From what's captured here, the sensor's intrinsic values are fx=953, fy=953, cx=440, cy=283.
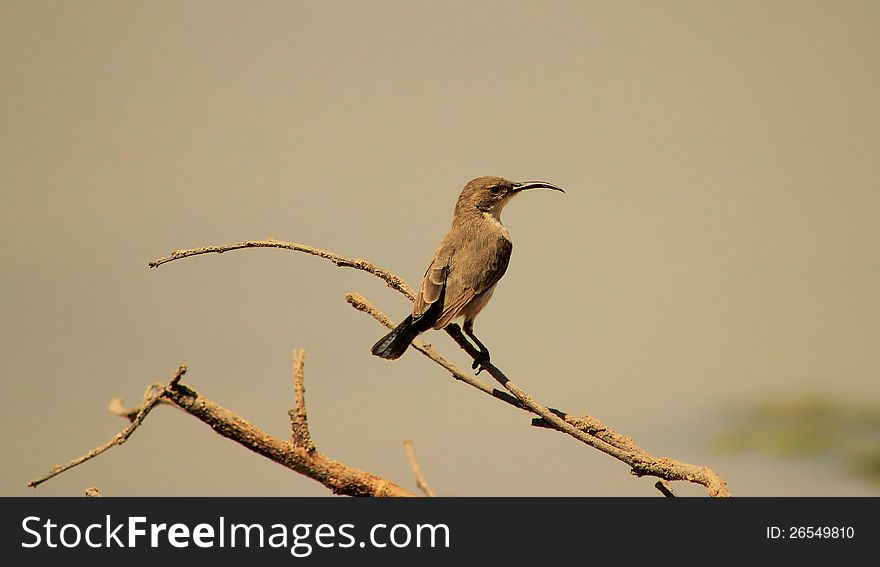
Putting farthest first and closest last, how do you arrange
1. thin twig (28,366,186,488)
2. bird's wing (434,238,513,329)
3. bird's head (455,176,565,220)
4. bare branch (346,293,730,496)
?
bird's head (455,176,565,220) → bird's wing (434,238,513,329) → bare branch (346,293,730,496) → thin twig (28,366,186,488)

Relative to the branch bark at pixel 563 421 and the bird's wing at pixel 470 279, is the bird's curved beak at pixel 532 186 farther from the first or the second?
the branch bark at pixel 563 421

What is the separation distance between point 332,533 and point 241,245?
57 centimetres

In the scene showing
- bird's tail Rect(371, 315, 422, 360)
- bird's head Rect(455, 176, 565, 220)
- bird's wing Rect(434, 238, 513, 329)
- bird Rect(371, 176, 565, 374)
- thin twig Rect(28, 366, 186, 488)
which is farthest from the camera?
bird's head Rect(455, 176, 565, 220)

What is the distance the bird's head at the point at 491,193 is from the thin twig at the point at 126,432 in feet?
6.30

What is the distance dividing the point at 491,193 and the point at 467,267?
0.44m

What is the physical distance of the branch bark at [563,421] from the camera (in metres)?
1.59

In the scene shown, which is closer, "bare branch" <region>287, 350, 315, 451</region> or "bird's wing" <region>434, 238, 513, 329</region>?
"bare branch" <region>287, 350, 315, 451</region>

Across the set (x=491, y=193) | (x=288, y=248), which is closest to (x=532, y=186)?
(x=491, y=193)

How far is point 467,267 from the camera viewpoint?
2.87 m

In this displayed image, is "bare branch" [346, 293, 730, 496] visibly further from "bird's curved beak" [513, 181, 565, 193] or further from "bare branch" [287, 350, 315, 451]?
"bird's curved beak" [513, 181, 565, 193]

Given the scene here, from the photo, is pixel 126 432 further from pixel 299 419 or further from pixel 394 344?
pixel 394 344

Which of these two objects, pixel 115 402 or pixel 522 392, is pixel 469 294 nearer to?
pixel 522 392

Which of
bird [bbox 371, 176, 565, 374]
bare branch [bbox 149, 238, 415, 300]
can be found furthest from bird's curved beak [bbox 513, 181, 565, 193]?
bare branch [bbox 149, 238, 415, 300]

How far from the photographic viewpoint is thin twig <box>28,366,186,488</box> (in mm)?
1261
